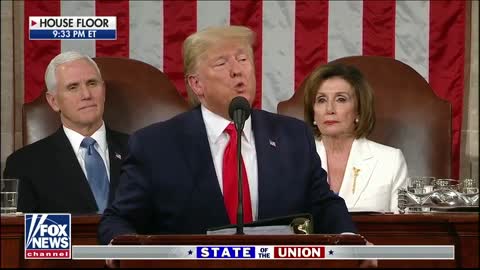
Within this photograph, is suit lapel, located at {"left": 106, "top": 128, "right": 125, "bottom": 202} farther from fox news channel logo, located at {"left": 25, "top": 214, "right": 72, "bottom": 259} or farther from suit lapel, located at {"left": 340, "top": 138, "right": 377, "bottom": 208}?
fox news channel logo, located at {"left": 25, "top": 214, "right": 72, "bottom": 259}

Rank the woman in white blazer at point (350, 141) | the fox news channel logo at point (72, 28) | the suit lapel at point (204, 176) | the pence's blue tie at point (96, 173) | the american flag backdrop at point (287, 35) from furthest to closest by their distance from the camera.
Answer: the american flag backdrop at point (287, 35)
the fox news channel logo at point (72, 28)
the woman in white blazer at point (350, 141)
the pence's blue tie at point (96, 173)
the suit lapel at point (204, 176)

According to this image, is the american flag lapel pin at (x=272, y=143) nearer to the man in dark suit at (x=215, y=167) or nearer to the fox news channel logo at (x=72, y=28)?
the man in dark suit at (x=215, y=167)

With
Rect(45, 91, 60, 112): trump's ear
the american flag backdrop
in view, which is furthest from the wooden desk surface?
the american flag backdrop

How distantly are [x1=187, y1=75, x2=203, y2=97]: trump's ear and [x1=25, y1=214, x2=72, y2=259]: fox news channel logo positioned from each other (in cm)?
64

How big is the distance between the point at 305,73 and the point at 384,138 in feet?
2.93

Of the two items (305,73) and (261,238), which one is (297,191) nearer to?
(261,238)

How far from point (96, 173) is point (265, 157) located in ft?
4.22

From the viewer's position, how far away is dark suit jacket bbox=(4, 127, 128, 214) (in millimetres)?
4633

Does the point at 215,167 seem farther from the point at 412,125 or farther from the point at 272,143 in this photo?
the point at 412,125

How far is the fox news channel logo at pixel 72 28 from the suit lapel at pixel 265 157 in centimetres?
219

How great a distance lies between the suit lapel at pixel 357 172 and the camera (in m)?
4.83

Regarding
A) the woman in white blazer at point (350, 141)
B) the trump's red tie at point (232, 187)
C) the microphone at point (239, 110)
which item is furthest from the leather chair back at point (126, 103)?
the microphone at point (239, 110)

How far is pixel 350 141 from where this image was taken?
196 inches

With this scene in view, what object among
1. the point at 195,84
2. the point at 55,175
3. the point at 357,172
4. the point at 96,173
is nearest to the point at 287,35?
the point at 357,172
